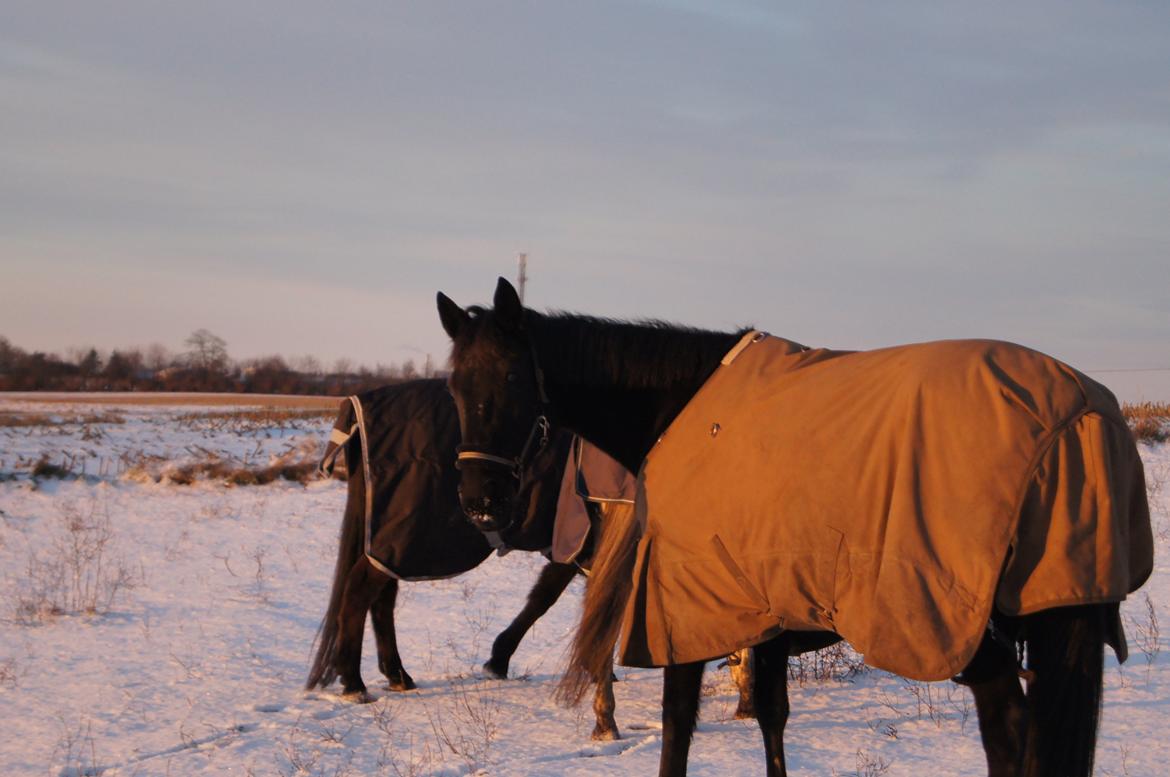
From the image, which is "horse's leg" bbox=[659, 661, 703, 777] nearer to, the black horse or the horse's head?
the horse's head

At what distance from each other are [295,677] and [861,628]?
14.0 feet

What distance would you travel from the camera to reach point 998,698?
2.89 meters

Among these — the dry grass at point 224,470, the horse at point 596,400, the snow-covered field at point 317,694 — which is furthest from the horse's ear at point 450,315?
the dry grass at point 224,470

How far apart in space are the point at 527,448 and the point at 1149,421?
508 inches

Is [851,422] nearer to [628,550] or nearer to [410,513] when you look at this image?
[628,550]

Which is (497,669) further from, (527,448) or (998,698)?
(998,698)

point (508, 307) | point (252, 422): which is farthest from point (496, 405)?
point (252, 422)

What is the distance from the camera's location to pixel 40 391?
41.9m

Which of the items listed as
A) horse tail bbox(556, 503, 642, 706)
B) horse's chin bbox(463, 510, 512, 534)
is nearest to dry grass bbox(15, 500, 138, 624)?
horse tail bbox(556, 503, 642, 706)

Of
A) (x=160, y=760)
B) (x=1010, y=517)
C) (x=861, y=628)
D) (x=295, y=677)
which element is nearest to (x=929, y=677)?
(x=861, y=628)

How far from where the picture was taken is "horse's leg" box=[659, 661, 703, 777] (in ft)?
11.3

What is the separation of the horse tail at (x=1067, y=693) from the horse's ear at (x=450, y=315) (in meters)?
2.22

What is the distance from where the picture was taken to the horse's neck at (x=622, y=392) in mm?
3758

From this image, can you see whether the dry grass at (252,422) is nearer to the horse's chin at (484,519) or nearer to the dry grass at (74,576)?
the dry grass at (74,576)
